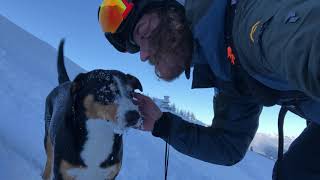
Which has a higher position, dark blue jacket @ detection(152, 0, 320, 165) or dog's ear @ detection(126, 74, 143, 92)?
dark blue jacket @ detection(152, 0, 320, 165)

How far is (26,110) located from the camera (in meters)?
8.69

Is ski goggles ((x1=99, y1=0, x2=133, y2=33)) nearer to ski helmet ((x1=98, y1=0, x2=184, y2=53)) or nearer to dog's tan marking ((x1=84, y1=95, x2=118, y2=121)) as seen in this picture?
ski helmet ((x1=98, y1=0, x2=184, y2=53))

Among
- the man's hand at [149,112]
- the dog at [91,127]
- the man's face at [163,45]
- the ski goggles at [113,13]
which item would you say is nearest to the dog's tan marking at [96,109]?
the dog at [91,127]

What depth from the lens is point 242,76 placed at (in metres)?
2.83

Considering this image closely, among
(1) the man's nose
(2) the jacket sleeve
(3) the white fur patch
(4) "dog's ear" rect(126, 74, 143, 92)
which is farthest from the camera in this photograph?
(4) "dog's ear" rect(126, 74, 143, 92)

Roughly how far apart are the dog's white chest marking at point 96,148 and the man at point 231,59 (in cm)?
117

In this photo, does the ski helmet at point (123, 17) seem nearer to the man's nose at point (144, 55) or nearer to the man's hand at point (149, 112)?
the man's nose at point (144, 55)

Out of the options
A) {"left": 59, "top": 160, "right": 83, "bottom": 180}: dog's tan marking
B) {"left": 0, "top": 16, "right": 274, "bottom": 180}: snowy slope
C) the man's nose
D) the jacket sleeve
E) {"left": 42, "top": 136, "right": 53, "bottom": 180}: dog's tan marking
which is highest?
the man's nose

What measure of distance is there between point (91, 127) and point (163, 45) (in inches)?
110

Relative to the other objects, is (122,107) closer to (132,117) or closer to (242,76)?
(132,117)

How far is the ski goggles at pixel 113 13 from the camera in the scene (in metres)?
3.54

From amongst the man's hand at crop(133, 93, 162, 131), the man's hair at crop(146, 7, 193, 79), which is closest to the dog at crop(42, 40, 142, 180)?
the man's hand at crop(133, 93, 162, 131)

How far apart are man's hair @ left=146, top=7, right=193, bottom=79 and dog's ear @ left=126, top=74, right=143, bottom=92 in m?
2.74

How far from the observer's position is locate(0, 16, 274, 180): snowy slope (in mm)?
7039
